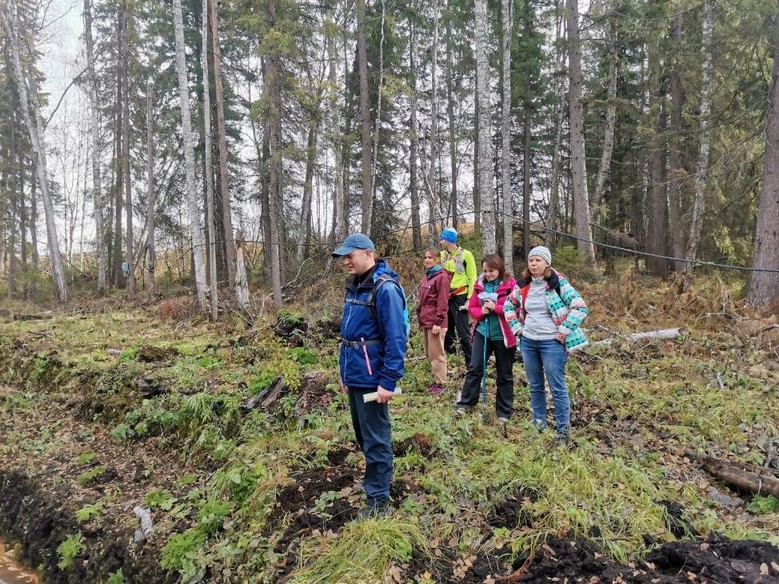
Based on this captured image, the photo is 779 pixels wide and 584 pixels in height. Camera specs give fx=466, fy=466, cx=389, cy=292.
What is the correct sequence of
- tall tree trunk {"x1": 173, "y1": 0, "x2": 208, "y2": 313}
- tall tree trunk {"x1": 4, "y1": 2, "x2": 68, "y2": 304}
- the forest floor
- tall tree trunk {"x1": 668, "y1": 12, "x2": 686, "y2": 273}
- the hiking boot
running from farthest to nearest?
tall tree trunk {"x1": 4, "y1": 2, "x2": 68, "y2": 304} < tall tree trunk {"x1": 668, "y1": 12, "x2": 686, "y2": 273} < tall tree trunk {"x1": 173, "y1": 0, "x2": 208, "y2": 313} < the hiking boot < the forest floor

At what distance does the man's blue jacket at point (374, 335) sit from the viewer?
322 centimetres

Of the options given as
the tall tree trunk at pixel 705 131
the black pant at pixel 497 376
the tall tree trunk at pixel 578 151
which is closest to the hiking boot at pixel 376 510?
the black pant at pixel 497 376

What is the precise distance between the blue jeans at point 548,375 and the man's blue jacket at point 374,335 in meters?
1.78

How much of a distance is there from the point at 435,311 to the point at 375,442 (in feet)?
9.16

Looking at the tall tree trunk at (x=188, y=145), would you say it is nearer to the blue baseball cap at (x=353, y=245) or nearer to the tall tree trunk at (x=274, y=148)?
the tall tree trunk at (x=274, y=148)

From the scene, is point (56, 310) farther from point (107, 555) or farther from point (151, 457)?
point (107, 555)

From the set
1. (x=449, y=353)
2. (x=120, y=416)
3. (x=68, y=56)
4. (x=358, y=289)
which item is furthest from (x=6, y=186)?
(x=358, y=289)

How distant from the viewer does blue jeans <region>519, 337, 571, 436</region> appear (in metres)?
4.38

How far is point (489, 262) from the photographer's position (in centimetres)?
513

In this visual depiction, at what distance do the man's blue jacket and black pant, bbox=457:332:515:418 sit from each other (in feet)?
6.78

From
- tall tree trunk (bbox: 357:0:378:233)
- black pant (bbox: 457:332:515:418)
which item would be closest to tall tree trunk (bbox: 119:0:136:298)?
tall tree trunk (bbox: 357:0:378:233)

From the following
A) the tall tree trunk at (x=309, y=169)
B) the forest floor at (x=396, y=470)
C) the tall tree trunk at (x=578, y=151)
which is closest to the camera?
the forest floor at (x=396, y=470)

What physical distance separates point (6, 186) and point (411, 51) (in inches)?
787

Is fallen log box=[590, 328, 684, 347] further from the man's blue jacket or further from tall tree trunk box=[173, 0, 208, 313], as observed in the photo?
tall tree trunk box=[173, 0, 208, 313]
